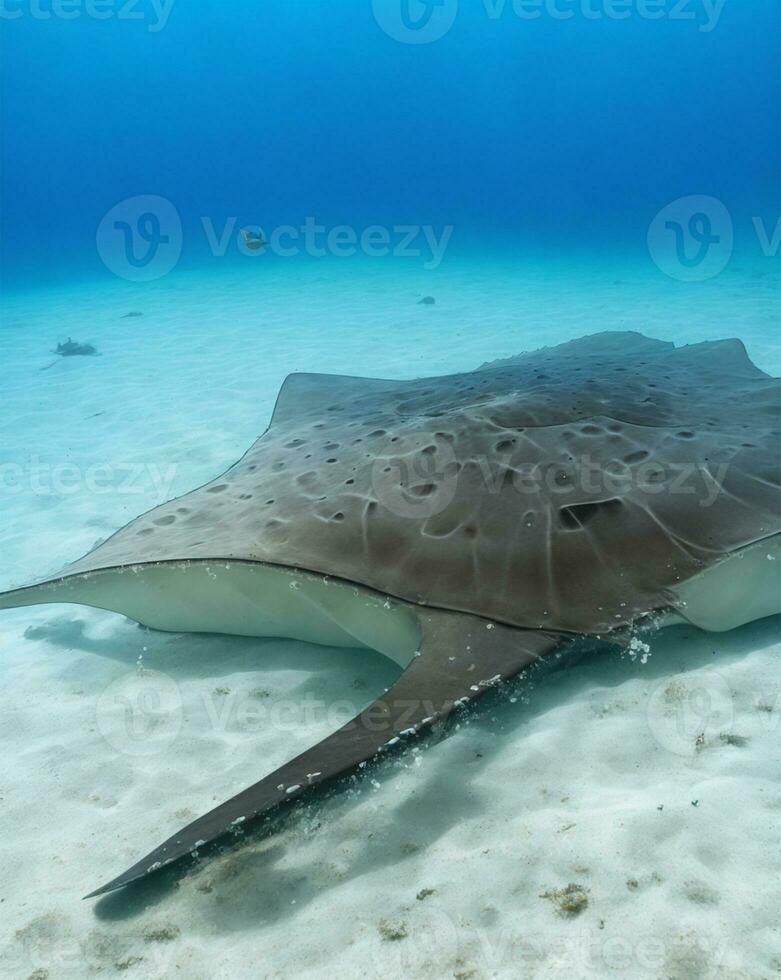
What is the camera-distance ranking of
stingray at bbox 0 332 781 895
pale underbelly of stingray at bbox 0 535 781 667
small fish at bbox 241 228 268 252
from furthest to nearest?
small fish at bbox 241 228 268 252
pale underbelly of stingray at bbox 0 535 781 667
stingray at bbox 0 332 781 895

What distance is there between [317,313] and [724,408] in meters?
15.6

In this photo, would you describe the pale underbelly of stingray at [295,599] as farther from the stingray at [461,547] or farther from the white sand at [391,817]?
the white sand at [391,817]

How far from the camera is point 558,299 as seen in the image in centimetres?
1870

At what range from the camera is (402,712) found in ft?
7.54

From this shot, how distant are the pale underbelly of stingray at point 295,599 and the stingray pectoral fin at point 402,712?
0.26m

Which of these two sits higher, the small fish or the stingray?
the small fish

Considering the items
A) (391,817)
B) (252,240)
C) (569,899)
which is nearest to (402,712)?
(391,817)

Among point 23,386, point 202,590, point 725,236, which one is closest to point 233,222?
point 725,236

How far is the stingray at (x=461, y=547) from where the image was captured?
8.33ft

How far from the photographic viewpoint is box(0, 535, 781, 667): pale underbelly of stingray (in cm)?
285

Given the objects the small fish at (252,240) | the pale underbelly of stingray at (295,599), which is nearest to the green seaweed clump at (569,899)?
the pale underbelly of stingray at (295,599)

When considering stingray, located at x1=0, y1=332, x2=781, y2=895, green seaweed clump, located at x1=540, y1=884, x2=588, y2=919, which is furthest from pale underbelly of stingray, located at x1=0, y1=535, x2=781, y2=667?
green seaweed clump, located at x1=540, y1=884, x2=588, y2=919

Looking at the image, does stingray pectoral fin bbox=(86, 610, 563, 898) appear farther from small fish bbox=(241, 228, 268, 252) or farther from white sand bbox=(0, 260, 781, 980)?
small fish bbox=(241, 228, 268, 252)

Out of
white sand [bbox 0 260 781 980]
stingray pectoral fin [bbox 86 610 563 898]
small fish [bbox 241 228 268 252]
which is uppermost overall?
small fish [bbox 241 228 268 252]
